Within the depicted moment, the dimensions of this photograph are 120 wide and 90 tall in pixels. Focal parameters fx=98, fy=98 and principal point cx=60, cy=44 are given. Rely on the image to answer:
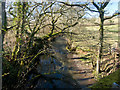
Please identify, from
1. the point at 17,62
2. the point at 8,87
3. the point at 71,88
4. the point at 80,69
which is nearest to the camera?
the point at 8,87

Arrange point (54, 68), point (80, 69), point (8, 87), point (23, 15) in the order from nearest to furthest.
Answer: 1. point (23, 15)
2. point (8, 87)
3. point (54, 68)
4. point (80, 69)

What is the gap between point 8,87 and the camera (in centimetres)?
343

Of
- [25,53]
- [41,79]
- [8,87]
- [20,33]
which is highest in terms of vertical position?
[20,33]

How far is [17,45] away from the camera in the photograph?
3.55 metres

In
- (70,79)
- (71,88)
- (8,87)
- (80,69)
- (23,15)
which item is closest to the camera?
(23,15)

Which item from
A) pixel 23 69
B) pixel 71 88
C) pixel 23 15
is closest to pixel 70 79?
pixel 71 88

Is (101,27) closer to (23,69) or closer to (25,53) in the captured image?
(25,53)

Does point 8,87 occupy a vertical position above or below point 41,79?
above

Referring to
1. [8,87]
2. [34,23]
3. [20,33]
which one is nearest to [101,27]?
[34,23]

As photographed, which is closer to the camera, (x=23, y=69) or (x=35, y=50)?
(x=23, y=69)

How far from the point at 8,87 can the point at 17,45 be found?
4.91ft

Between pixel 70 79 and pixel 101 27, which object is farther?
pixel 70 79

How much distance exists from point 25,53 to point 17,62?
0.43 meters

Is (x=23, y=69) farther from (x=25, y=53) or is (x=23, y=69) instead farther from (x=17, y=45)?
(x=17, y=45)
